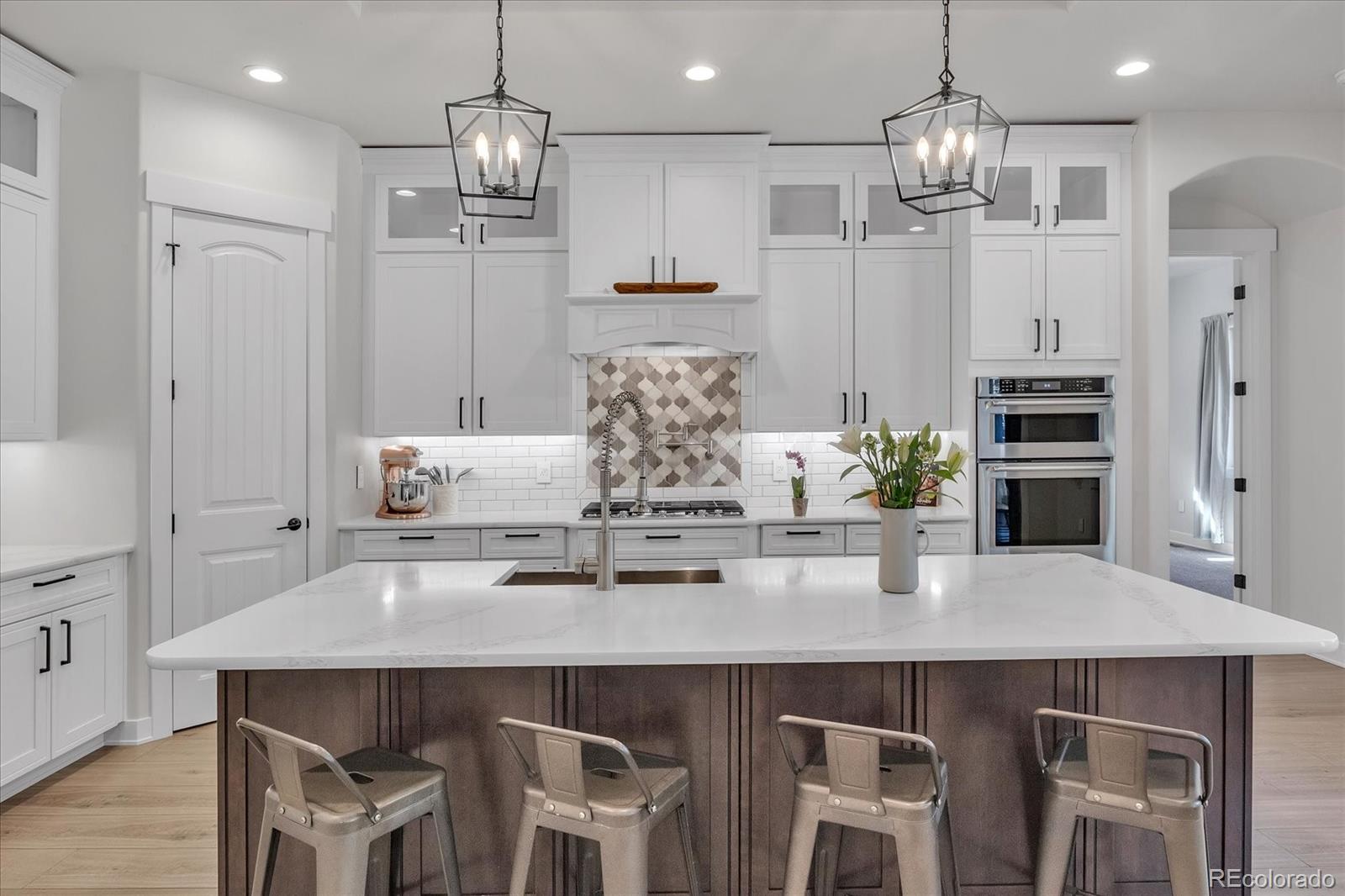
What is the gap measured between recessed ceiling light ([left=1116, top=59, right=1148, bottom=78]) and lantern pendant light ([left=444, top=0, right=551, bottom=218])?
112 inches

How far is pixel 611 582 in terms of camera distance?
7.80 feet

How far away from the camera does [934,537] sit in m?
4.28

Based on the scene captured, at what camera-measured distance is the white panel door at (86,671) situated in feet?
10.4

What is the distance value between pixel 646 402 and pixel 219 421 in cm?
220

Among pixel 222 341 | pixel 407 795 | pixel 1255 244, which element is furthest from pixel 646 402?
pixel 1255 244

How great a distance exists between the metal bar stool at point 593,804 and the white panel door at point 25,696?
2.34 meters

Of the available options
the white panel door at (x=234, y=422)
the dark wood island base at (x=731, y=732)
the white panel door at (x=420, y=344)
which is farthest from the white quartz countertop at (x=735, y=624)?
the white panel door at (x=420, y=344)

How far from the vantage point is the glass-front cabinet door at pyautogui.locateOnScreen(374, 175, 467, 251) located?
452 centimetres

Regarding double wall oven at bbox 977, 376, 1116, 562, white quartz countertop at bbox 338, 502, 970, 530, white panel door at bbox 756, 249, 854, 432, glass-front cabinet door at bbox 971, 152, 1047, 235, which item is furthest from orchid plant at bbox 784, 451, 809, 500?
glass-front cabinet door at bbox 971, 152, 1047, 235

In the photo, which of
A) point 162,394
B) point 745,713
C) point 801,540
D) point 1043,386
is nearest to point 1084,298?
point 1043,386

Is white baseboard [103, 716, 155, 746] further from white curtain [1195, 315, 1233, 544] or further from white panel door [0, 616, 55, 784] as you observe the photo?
white curtain [1195, 315, 1233, 544]

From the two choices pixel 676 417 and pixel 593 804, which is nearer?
pixel 593 804

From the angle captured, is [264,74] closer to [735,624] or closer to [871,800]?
[735,624]

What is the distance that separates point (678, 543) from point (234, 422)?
2.21m
